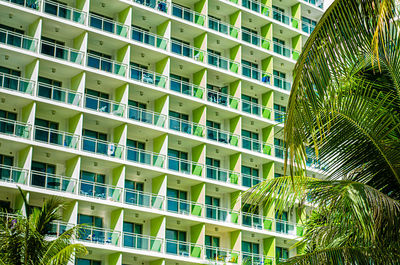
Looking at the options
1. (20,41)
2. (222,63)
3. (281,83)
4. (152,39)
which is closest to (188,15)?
(222,63)

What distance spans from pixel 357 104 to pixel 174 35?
37.9m

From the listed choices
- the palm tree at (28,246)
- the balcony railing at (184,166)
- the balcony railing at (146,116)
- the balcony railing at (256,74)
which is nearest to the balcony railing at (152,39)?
the balcony railing at (146,116)

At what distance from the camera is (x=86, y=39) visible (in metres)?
41.8

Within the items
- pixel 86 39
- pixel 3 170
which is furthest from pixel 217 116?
pixel 3 170

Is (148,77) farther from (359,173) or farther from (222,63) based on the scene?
(359,173)

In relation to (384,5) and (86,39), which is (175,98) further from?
(384,5)

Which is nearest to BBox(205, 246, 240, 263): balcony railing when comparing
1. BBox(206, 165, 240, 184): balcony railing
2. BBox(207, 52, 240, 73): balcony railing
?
BBox(206, 165, 240, 184): balcony railing

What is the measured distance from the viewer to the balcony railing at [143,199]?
4122 centimetres

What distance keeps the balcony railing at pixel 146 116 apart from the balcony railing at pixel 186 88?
2.87 m

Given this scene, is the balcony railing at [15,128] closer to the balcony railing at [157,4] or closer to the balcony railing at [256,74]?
the balcony railing at [157,4]

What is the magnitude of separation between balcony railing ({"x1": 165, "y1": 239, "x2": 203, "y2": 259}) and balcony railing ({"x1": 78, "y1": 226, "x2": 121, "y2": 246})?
12.2ft

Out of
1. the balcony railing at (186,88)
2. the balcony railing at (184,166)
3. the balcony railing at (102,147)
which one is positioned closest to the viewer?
the balcony railing at (102,147)

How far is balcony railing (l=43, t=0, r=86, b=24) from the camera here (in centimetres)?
4172

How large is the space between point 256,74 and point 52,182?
19237 millimetres
